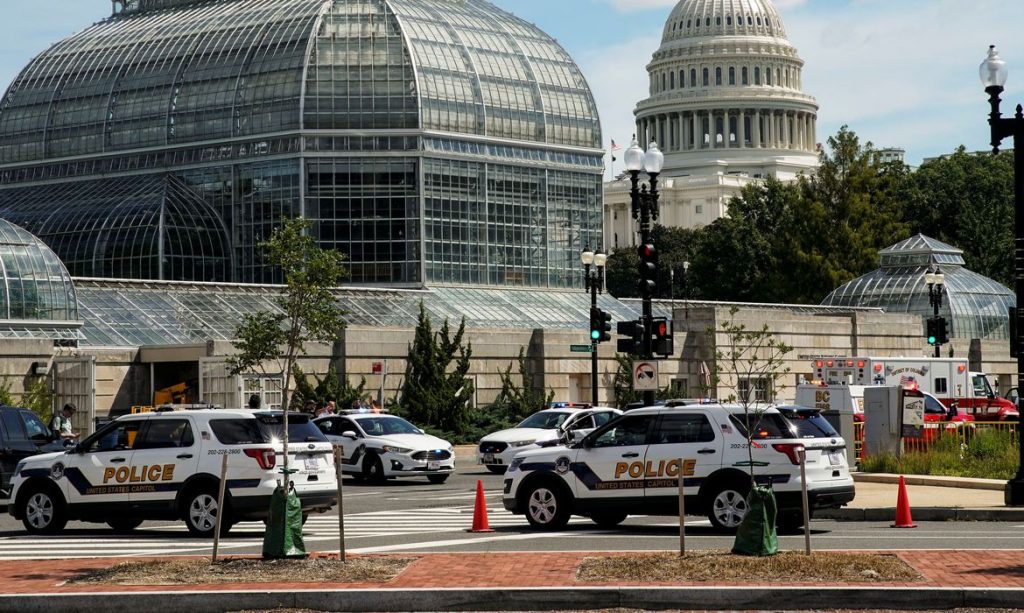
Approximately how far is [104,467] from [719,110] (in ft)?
559

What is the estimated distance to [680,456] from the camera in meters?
23.5

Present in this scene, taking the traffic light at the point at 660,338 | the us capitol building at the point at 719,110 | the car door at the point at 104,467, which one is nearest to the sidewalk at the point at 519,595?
the car door at the point at 104,467

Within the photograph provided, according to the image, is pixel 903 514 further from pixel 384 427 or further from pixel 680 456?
pixel 384 427

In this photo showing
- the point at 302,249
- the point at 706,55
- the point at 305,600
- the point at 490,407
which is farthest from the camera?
the point at 706,55

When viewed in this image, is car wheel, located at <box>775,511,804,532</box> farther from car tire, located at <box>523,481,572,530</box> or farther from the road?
car tire, located at <box>523,481,572,530</box>

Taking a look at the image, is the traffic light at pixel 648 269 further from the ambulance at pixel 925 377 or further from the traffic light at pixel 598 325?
the ambulance at pixel 925 377

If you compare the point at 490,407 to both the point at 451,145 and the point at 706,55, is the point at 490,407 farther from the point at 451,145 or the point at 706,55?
the point at 706,55

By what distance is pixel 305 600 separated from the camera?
16172 mm

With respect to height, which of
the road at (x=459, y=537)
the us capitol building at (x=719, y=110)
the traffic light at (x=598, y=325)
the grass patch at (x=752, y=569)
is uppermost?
the us capitol building at (x=719, y=110)

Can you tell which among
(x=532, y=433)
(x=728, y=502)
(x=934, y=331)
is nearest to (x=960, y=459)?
(x=532, y=433)

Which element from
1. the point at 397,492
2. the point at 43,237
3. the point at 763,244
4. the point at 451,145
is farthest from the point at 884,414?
the point at 763,244

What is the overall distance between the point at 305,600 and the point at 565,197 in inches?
2292

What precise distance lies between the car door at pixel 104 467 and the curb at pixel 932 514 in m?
10.0

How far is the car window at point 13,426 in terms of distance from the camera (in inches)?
1246
